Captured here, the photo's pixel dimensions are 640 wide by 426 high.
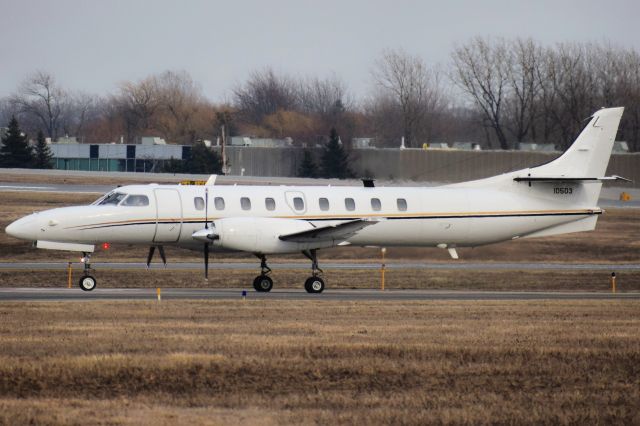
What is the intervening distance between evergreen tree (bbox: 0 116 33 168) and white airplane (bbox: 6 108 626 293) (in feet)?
217

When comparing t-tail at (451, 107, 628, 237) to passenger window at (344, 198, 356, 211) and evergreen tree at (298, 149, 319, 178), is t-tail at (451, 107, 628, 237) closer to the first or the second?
passenger window at (344, 198, 356, 211)

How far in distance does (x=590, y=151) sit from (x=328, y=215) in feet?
30.1

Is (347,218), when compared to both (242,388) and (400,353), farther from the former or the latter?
(242,388)

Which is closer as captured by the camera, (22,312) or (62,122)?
(22,312)

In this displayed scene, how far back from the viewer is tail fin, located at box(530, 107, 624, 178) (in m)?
35.7

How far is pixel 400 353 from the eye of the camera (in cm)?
1756

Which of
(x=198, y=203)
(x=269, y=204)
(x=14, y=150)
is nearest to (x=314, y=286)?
(x=269, y=204)

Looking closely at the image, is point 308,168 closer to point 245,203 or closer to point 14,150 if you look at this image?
point 14,150

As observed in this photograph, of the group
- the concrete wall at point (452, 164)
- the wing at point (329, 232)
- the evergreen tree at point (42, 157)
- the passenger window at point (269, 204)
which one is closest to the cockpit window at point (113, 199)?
the passenger window at point (269, 204)

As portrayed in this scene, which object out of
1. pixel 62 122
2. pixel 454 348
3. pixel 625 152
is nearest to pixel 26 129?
pixel 62 122

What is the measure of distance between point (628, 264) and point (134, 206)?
84.7 ft

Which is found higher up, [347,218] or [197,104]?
[197,104]

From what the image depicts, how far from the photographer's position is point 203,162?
9506 cm

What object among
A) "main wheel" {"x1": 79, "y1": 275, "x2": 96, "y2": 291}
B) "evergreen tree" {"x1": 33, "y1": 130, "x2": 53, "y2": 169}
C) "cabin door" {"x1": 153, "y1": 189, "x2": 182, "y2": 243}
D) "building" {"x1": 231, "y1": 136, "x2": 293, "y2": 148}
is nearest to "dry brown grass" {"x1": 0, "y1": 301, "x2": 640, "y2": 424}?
"main wheel" {"x1": 79, "y1": 275, "x2": 96, "y2": 291}
